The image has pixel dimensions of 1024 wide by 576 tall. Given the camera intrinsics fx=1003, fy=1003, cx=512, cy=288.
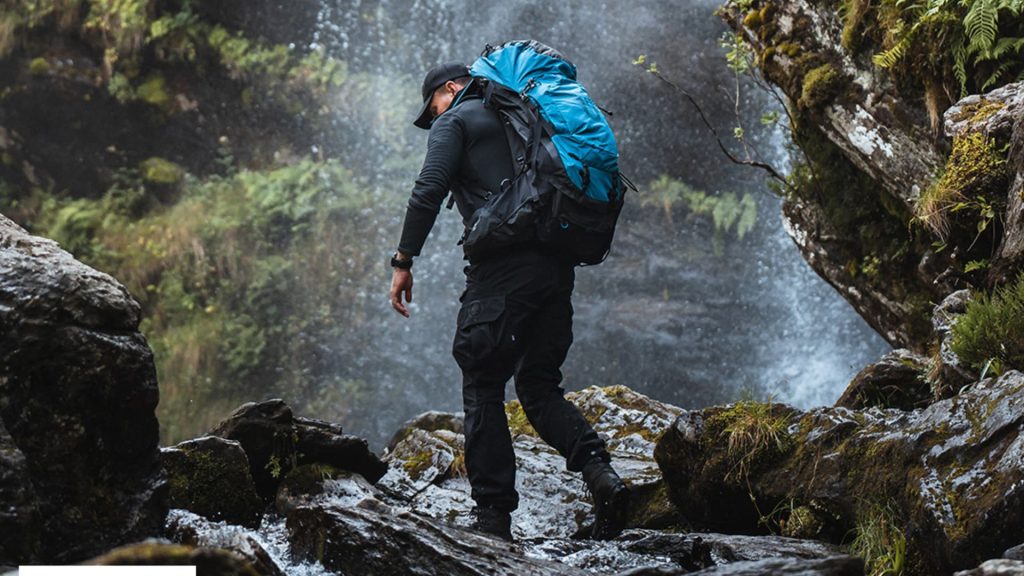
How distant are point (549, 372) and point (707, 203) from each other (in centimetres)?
1293

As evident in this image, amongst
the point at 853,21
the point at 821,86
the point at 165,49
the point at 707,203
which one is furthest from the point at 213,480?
the point at 165,49

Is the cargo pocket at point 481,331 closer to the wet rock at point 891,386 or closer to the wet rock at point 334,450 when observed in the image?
the wet rock at point 334,450

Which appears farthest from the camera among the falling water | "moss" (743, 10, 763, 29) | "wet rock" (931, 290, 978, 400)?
the falling water

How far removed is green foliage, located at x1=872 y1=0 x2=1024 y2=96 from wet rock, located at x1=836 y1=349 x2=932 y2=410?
1.76 meters

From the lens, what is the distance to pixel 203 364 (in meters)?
16.1

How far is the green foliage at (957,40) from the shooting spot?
5703 millimetres

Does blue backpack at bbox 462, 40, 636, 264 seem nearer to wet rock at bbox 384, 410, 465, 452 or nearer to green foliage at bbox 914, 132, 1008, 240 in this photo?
green foliage at bbox 914, 132, 1008, 240

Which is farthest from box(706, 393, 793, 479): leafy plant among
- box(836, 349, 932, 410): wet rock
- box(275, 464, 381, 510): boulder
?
box(275, 464, 381, 510): boulder

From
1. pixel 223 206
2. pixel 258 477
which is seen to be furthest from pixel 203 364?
pixel 258 477

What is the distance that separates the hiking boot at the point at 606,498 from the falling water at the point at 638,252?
11.9m

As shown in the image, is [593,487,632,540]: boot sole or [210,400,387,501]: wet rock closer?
[593,487,632,540]: boot sole

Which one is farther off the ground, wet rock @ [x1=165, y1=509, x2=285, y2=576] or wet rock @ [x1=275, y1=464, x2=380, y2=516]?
wet rock @ [x1=275, y1=464, x2=380, y2=516]

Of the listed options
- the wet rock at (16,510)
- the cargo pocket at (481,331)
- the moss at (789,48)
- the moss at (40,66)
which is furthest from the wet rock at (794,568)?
the moss at (40,66)

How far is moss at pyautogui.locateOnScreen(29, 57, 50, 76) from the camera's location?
55.5ft
